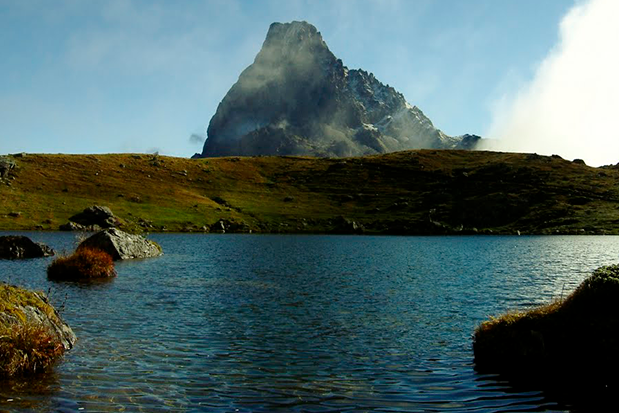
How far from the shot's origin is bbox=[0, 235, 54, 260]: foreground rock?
217ft

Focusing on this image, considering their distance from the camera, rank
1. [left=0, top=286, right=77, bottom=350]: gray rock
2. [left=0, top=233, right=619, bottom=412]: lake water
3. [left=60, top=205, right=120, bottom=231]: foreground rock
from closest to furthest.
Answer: [left=0, top=233, right=619, bottom=412]: lake water, [left=0, top=286, right=77, bottom=350]: gray rock, [left=60, top=205, right=120, bottom=231]: foreground rock

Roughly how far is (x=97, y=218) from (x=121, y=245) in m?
70.1

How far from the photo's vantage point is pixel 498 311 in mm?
33062

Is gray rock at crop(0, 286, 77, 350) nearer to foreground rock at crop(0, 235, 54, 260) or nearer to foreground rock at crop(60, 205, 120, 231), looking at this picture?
foreground rock at crop(0, 235, 54, 260)

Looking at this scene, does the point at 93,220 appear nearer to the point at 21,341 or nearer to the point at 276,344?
the point at 276,344

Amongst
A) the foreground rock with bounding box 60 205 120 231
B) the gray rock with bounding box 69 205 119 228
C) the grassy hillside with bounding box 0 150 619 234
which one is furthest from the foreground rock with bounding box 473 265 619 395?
the grassy hillside with bounding box 0 150 619 234

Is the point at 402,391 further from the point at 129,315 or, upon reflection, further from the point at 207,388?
the point at 129,315

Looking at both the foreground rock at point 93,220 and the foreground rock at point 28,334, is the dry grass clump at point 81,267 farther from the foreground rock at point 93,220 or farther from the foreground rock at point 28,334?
the foreground rock at point 93,220

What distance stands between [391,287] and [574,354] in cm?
2511

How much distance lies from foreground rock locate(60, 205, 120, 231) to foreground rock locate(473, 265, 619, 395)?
12378 cm

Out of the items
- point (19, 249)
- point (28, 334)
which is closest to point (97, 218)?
point (19, 249)

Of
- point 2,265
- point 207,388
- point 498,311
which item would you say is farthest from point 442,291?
point 2,265

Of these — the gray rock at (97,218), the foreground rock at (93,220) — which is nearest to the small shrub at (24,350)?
the foreground rock at (93,220)

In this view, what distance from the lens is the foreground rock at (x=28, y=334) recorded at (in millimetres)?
17953
